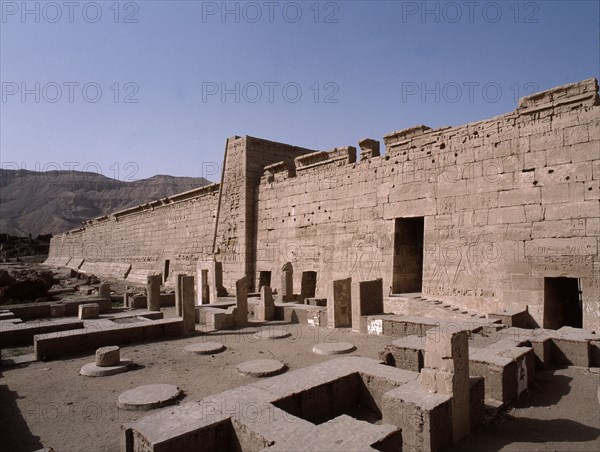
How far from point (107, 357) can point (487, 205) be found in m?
9.19

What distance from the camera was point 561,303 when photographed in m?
9.81

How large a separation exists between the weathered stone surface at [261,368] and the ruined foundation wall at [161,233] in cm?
1437

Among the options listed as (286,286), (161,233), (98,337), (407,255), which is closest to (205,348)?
(98,337)

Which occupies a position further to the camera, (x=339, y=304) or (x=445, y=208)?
(x=445, y=208)

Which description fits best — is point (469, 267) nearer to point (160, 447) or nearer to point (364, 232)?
point (364, 232)

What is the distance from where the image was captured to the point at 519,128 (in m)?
9.76

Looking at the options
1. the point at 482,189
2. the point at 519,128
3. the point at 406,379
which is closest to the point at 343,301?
the point at 482,189

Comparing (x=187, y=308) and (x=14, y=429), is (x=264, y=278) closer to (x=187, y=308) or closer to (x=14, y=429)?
(x=187, y=308)

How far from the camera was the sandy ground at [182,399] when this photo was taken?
4262 millimetres

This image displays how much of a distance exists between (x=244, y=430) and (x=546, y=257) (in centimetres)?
823

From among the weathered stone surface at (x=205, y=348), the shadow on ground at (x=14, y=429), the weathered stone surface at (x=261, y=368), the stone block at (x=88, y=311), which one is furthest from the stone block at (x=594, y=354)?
the stone block at (x=88, y=311)

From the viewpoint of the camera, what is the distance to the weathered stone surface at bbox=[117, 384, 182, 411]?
16.7 feet

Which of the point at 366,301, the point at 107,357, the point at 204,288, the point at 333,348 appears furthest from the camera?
the point at 204,288

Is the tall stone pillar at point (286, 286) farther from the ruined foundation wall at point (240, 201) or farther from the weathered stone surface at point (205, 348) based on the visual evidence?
the weathered stone surface at point (205, 348)
